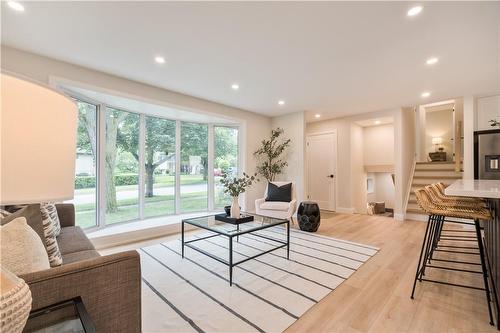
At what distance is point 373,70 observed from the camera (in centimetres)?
311

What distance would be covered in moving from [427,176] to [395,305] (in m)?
4.96

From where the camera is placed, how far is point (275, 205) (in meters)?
4.13

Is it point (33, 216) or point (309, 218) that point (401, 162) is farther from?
point (33, 216)

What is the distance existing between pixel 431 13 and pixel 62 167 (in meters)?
2.85

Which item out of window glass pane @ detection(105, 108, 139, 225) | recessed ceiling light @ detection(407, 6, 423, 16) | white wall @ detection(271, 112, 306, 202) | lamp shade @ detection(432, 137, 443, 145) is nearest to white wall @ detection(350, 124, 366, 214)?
white wall @ detection(271, 112, 306, 202)

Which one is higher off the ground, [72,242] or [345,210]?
[72,242]

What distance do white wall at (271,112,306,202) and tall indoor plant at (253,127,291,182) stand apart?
124mm

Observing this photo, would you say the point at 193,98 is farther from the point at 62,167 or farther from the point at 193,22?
the point at 62,167

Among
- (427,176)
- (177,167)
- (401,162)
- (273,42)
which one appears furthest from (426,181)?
(177,167)

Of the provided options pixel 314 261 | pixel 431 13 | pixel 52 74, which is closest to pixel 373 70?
pixel 431 13

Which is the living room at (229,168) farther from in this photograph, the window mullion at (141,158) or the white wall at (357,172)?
the white wall at (357,172)

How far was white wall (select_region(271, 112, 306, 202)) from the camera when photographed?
520 centimetres

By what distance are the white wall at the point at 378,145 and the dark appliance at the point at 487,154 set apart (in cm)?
185

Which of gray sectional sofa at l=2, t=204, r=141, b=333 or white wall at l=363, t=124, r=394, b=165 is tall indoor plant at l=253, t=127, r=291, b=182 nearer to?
white wall at l=363, t=124, r=394, b=165
